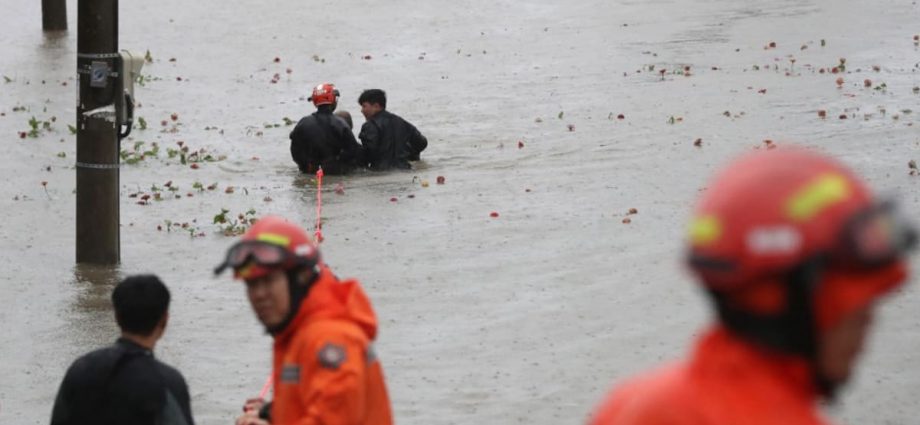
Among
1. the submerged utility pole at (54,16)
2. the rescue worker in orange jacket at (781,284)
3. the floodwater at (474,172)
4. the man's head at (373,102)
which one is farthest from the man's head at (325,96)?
the rescue worker in orange jacket at (781,284)

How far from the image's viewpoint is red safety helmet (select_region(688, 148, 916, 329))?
235cm

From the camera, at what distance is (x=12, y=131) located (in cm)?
1950

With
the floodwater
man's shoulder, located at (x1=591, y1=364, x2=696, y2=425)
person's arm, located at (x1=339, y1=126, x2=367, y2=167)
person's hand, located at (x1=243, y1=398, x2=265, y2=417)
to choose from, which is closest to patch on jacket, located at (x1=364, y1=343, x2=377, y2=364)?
person's hand, located at (x1=243, y1=398, x2=265, y2=417)

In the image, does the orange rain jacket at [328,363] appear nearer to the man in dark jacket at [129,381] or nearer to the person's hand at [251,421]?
the person's hand at [251,421]

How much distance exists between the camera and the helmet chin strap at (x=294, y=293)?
4.37 metres

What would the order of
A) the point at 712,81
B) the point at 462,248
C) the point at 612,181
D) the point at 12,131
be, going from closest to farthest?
the point at 462,248, the point at 612,181, the point at 12,131, the point at 712,81

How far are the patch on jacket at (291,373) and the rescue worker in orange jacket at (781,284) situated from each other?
197cm

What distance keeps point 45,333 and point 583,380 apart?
386 cm

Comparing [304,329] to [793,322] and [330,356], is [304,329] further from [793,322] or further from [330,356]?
[793,322]

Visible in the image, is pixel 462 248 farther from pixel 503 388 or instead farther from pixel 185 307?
pixel 503 388

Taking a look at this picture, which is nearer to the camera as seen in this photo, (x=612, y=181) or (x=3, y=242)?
(x=3, y=242)

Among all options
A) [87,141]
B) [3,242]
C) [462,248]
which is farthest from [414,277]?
[3,242]

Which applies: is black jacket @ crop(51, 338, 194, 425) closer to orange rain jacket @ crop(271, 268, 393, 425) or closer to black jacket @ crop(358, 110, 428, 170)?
orange rain jacket @ crop(271, 268, 393, 425)

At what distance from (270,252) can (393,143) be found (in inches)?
529
